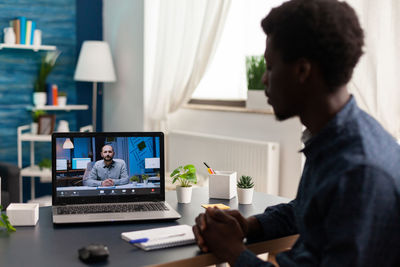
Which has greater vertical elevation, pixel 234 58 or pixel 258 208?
pixel 234 58

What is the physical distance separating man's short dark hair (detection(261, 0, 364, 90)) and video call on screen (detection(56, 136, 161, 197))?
0.82 m

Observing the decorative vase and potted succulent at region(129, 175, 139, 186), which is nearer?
potted succulent at region(129, 175, 139, 186)

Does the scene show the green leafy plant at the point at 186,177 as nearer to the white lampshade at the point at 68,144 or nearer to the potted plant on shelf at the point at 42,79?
the white lampshade at the point at 68,144

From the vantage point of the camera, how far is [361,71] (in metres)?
2.94

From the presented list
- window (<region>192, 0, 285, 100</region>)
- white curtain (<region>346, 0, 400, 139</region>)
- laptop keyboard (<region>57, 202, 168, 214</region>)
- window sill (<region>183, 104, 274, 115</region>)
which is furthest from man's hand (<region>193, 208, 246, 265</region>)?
window (<region>192, 0, 285, 100</region>)

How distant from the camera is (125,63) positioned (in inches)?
192

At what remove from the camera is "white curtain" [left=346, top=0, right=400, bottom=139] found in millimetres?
2818

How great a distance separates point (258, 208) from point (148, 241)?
575 millimetres

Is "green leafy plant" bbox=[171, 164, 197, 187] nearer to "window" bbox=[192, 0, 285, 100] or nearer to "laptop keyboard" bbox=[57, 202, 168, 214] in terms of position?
"laptop keyboard" bbox=[57, 202, 168, 214]

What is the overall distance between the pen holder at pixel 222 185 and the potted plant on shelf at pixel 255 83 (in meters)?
1.76

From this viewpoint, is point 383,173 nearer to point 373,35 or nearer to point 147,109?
point 373,35

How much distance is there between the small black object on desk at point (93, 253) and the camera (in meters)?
1.34

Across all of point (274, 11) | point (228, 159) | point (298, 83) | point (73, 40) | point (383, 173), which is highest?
point (73, 40)

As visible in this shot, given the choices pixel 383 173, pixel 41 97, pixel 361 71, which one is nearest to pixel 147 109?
pixel 41 97
